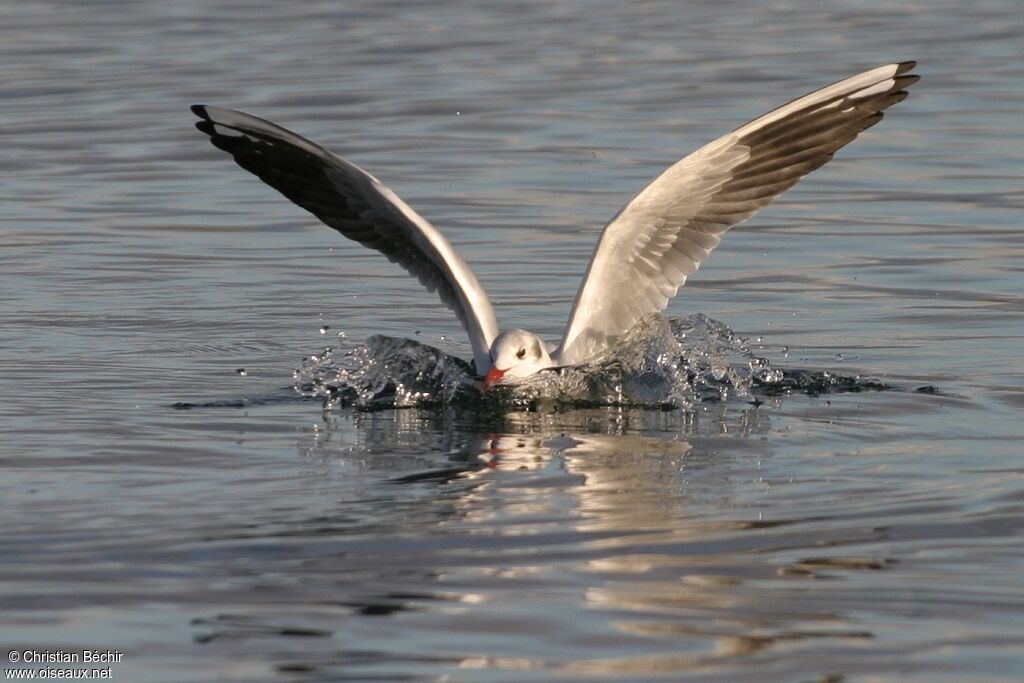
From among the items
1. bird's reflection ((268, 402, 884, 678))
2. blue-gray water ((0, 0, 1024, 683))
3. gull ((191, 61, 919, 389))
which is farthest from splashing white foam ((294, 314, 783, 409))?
bird's reflection ((268, 402, 884, 678))

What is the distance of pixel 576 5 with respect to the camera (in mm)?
29516

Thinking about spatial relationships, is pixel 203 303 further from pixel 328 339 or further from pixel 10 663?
pixel 10 663

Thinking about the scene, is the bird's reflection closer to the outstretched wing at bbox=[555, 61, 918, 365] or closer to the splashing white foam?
the splashing white foam

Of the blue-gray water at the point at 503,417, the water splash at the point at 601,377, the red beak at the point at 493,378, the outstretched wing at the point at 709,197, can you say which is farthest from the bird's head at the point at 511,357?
the outstretched wing at the point at 709,197

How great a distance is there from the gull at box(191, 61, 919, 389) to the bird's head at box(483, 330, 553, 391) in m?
0.16

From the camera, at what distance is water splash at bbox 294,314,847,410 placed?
33.4ft

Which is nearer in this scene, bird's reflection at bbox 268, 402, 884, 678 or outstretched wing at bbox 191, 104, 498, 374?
bird's reflection at bbox 268, 402, 884, 678

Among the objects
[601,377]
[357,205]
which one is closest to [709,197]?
[601,377]

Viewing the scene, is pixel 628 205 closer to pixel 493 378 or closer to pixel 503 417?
pixel 493 378

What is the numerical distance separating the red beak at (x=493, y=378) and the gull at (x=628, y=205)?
8.7 inches

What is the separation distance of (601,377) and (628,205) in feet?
3.07

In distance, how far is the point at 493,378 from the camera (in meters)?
9.84

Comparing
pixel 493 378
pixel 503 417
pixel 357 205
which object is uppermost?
pixel 357 205

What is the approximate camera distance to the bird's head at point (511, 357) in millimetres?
9844
